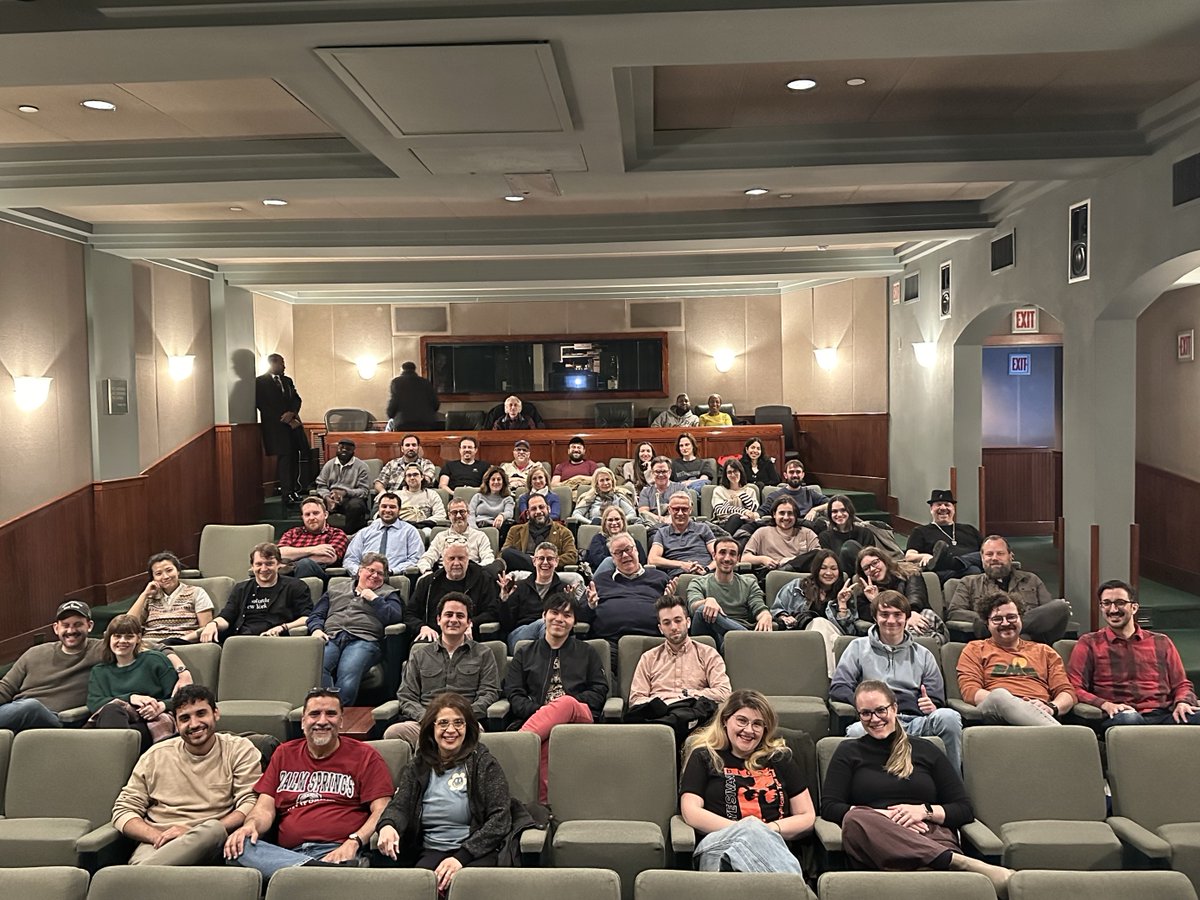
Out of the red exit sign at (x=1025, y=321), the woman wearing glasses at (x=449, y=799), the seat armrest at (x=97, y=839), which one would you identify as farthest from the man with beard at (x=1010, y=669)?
the red exit sign at (x=1025, y=321)

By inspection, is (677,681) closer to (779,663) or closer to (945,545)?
(779,663)

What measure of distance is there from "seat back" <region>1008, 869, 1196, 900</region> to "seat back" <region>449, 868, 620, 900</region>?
43.0 inches

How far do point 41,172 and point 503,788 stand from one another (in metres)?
5.10

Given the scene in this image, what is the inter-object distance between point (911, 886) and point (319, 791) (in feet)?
7.07

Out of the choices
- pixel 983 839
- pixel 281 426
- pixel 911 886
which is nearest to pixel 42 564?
pixel 281 426

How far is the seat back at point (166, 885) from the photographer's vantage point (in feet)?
9.08

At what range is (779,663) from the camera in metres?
4.82

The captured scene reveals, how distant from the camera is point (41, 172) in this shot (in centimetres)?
626

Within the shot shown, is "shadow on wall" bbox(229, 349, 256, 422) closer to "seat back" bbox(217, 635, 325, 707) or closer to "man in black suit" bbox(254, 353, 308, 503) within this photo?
"man in black suit" bbox(254, 353, 308, 503)

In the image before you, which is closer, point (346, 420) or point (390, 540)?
point (390, 540)

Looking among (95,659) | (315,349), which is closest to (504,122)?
(95,659)

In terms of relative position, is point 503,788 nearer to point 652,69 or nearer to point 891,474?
point 652,69

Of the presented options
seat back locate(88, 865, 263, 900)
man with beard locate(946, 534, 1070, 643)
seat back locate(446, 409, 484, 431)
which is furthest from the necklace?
seat back locate(446, 409, 484, 431)

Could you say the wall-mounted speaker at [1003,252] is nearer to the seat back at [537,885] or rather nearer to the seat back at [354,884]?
the seat back at [537,885]
